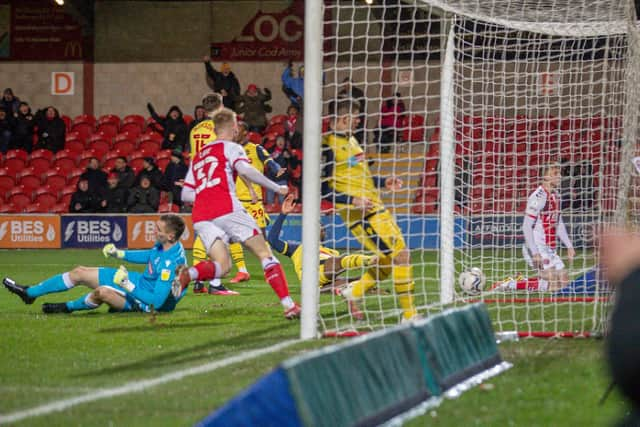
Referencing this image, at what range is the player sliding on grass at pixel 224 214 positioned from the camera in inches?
326

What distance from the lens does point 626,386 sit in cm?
186

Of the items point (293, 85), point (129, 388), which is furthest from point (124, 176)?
point (129, 388)

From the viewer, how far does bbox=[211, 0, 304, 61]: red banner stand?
25203mm

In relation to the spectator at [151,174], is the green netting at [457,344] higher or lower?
lower

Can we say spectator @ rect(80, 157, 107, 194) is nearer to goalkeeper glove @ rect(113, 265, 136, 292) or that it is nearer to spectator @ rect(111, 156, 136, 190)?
spectator @ rect(111, 156, 136, 190)

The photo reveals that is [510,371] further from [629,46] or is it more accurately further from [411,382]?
[629,46]

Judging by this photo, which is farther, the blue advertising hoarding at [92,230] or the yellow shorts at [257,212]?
the blue advertising hoarding at [92,230]

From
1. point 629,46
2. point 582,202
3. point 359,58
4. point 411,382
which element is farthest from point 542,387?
point 359,58

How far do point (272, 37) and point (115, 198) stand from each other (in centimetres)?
706

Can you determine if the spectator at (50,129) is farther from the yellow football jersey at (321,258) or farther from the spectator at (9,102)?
the yellow football jersey at (321,258)

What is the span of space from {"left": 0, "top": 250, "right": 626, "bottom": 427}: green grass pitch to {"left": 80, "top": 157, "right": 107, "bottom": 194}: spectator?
33.9 ft

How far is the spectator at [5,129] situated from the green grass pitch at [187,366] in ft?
44.6

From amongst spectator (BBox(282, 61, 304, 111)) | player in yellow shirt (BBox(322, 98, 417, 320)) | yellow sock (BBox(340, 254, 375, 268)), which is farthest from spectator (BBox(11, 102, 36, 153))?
player in yellow shirt (BBox(322, 98, 417, 320))

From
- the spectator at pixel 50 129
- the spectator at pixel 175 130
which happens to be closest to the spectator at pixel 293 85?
the spectator at pixel 175 130
